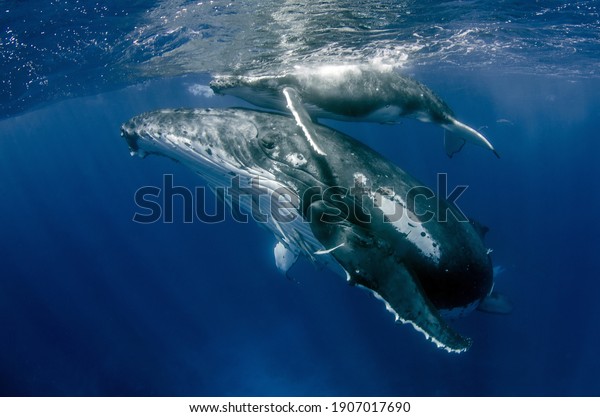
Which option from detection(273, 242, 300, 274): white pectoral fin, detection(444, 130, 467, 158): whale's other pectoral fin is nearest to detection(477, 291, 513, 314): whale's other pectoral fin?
detection(444, 130, 467, 158): whale's other pectoral fin

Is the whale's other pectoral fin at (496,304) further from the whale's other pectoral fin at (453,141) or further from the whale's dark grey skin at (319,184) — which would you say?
the whale's other pectoral fin at (453,141)

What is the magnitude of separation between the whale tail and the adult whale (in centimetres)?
101

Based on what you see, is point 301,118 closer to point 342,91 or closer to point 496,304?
point 342,91

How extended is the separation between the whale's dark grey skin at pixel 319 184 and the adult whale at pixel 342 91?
3.18ft

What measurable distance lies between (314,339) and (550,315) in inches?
521

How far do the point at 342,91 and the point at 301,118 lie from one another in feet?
4.83

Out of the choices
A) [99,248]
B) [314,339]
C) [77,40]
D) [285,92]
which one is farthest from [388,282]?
[99,248]

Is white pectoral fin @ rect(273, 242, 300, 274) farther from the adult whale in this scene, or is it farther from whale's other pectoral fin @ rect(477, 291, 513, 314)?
whale's other pectoral fin @ rect(477, 291, 513, 314)

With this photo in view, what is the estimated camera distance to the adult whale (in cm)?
613

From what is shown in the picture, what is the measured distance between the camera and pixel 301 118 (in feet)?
16.5

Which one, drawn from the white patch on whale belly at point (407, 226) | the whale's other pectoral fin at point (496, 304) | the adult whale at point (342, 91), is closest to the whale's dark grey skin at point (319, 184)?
the white patch on whale belly at point (407, 226)

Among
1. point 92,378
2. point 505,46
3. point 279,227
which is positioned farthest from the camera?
point 92,378
